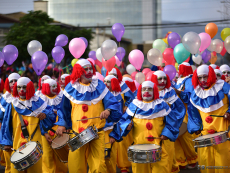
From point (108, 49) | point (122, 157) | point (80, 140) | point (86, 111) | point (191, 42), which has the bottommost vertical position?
point (122, 157)

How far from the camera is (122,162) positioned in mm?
8164

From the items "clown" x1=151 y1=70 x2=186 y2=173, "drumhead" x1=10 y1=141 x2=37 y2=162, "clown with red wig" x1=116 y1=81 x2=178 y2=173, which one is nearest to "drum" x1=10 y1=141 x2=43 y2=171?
"drumhead" x1=10 y1=141 x2=37 y2=162

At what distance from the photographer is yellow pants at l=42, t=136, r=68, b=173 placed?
24.7 ft

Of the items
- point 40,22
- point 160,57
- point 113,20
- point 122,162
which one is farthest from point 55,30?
point 113,20

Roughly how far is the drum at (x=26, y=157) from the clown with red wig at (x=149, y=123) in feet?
4.77

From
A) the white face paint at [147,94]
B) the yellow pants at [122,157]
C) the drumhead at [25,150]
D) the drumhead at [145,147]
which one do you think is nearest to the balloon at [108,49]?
the yellow pants at [122,157]

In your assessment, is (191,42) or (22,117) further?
(191,42)

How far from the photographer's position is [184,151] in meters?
8.41

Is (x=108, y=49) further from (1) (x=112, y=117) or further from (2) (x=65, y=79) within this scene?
(1) (x=112, y=117)

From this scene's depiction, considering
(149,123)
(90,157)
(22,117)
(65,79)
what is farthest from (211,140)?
(65,79)

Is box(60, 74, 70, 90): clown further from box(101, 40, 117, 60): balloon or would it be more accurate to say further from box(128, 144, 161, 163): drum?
box(128, 144, 161, 163): drum

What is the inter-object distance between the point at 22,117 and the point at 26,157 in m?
1.08

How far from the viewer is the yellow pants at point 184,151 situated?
8.30 metres

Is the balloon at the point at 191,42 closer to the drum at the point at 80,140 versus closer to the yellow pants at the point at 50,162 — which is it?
the yellow pants at the point at 50,162
